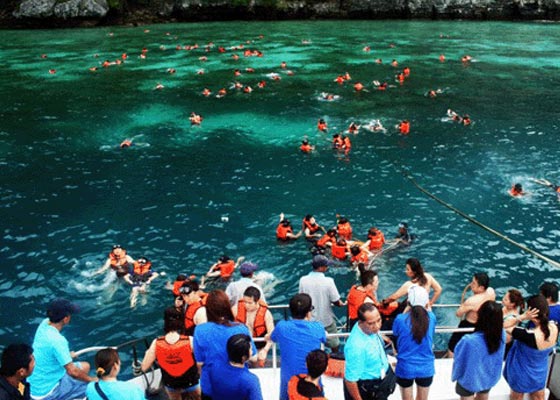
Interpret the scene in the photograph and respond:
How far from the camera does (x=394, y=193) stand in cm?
2269

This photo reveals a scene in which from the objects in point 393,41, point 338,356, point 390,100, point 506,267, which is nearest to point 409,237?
point 506,267

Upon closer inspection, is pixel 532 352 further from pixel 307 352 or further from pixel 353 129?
pixel 353 129

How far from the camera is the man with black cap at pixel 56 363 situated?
24.6ft

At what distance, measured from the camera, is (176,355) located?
718 cm

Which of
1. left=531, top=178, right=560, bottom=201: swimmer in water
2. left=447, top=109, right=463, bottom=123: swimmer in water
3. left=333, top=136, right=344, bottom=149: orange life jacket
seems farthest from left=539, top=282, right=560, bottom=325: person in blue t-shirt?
left=447, top=109, right=463, bottom=123: swimmer in water

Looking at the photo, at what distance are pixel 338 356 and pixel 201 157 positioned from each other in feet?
66.4

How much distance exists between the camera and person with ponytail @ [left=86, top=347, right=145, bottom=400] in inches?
232

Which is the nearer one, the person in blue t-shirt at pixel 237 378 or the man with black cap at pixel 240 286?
the person in blue t-shirt at pixel 237 378

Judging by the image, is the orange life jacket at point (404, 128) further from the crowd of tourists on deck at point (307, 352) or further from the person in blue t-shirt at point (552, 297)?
the person in blue t-shirt at point (552, 297)

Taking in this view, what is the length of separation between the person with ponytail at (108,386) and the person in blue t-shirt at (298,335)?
2.08 metres

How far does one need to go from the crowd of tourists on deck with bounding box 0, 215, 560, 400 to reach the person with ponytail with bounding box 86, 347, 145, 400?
0.04 ft

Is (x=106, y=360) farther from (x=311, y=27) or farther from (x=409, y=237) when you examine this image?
(x=311, y=27)

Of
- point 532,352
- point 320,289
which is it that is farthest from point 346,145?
point 532,352

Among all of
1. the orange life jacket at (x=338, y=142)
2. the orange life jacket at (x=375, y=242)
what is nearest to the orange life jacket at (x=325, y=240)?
the orange life jacket at (x=375, y=242)
